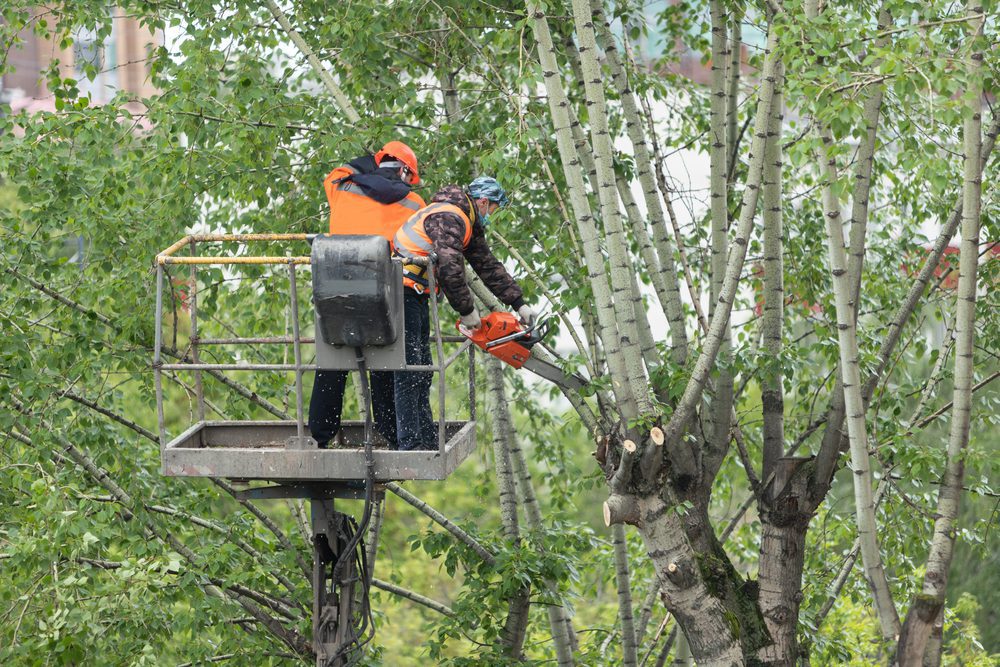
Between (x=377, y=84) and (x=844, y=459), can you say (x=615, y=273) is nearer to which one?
(x=844, y=459)

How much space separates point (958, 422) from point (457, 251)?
278 centimetres

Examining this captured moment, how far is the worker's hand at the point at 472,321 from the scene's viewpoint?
Answer: 6.61 metres

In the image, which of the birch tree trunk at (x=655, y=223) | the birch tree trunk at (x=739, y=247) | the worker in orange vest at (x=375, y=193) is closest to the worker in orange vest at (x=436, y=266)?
the worker in orange vest at (x=375, y=193)

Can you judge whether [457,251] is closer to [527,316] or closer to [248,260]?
[527,316]

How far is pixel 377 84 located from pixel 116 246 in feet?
7.13

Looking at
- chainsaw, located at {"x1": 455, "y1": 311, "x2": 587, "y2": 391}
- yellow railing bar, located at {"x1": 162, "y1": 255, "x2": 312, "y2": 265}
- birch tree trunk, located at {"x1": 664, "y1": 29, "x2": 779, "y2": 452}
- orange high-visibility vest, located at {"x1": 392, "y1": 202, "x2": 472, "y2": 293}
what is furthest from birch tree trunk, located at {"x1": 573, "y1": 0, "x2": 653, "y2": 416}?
yellow railing bar, located at {"x1": 162, "y1": 255, "x2": 312, "y2": 265}

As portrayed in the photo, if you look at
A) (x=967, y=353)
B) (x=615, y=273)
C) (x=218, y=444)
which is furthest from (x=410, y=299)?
(x=967, y=353)

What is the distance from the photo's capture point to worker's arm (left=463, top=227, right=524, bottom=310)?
6.62 meters

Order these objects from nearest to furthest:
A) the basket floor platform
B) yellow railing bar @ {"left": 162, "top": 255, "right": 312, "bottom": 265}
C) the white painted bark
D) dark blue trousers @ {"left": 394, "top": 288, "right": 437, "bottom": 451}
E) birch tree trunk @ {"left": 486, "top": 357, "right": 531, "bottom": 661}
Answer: yellow railing bar @ {"left": 162, "top": 255, "right": 312, "bottom": 265}, the basket floor platform, the white painted bark, dark blue trousers @ {"left": 394, "top": 288, "right": 437, "bottom": 451}, birch tree trunk @ {"left": 486, "top": 357, "right": 531, "bottom": 661}

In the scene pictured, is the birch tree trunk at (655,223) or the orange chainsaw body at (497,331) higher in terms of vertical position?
the birch tree trunk at (655,223)

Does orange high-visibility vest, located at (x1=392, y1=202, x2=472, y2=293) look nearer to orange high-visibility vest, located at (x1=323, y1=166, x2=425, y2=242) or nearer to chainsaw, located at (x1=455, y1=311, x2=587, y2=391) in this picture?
orange high-visibility vest, located at (x1=323, y1=166, x2=425, y2=242)

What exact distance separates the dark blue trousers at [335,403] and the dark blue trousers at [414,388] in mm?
171

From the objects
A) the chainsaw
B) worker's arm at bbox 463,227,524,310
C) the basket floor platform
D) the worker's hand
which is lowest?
the basket floor platform

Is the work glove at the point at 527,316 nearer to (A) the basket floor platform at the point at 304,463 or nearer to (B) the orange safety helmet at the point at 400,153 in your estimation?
(A) the basket floor platform at the point at 304,463
